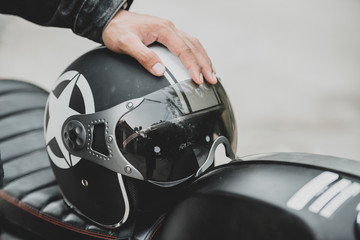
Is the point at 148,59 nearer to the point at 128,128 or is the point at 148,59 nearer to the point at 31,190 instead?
the point at 128,128

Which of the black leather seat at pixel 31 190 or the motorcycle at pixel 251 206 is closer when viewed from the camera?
the motorcycle at pixel 251 206

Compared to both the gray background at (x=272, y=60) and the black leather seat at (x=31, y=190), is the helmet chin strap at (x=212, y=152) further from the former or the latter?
the gray background at (x=272, y=60)

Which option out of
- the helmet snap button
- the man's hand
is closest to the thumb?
the man's hand

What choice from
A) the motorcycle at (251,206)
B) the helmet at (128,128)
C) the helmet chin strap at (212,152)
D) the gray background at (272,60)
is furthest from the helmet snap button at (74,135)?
the gray background at (272,60)

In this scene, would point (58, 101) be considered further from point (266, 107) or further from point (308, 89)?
point (308, 89)

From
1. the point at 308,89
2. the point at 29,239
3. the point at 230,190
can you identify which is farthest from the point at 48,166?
the point at 308,89

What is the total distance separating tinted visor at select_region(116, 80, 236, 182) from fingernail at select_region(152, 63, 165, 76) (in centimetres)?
4

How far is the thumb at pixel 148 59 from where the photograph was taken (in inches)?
41.5

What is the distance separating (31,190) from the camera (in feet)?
4.09

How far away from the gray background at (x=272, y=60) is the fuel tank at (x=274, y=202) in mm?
1722

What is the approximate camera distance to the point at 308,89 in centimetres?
306

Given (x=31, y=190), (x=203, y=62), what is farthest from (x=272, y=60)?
(x=31, y=190)

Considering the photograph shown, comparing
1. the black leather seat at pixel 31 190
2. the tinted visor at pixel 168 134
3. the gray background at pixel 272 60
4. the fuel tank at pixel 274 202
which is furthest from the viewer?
the gray background at pixel 272 60

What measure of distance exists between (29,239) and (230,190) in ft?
2.22
